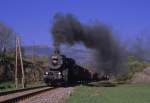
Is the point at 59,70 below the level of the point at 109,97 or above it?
above

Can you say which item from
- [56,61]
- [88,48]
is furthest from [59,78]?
[88,48]

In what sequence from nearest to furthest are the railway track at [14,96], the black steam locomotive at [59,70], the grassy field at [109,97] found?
A: 1. the grassy field at [109,97]
2. the railway track at [14,96]
3. the black steam locomotive at [59,70]

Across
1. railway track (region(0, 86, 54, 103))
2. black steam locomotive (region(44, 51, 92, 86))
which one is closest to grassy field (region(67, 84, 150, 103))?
railway track (region(0, 86, 54, 103))

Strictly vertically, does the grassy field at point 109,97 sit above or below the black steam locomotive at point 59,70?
below

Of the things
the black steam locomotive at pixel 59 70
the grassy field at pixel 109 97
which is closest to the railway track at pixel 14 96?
the grassy field at pixel 109 97

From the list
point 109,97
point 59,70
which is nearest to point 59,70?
point 59,70

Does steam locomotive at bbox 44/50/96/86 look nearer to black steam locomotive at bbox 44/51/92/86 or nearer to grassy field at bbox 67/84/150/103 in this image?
black steam locomotive at bbox 44/51/92/86

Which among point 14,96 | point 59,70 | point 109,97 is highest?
point 59,70

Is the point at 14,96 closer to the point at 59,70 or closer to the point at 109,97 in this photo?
the point at 109,97

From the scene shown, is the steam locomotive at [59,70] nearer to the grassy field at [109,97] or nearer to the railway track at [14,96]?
the railway track at [14,96]

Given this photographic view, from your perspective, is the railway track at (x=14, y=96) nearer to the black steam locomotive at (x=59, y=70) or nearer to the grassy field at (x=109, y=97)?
the grassy field at (x=109, y=97)

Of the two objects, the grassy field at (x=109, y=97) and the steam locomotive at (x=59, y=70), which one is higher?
the steam locomotive at (x=59, y=70)

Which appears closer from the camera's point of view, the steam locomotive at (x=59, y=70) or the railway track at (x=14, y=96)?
the railway track at (x=14, y=96)

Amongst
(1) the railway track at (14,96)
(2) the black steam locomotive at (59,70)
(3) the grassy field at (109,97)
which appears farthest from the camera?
(2) the black steam locomotive at (59,70)
